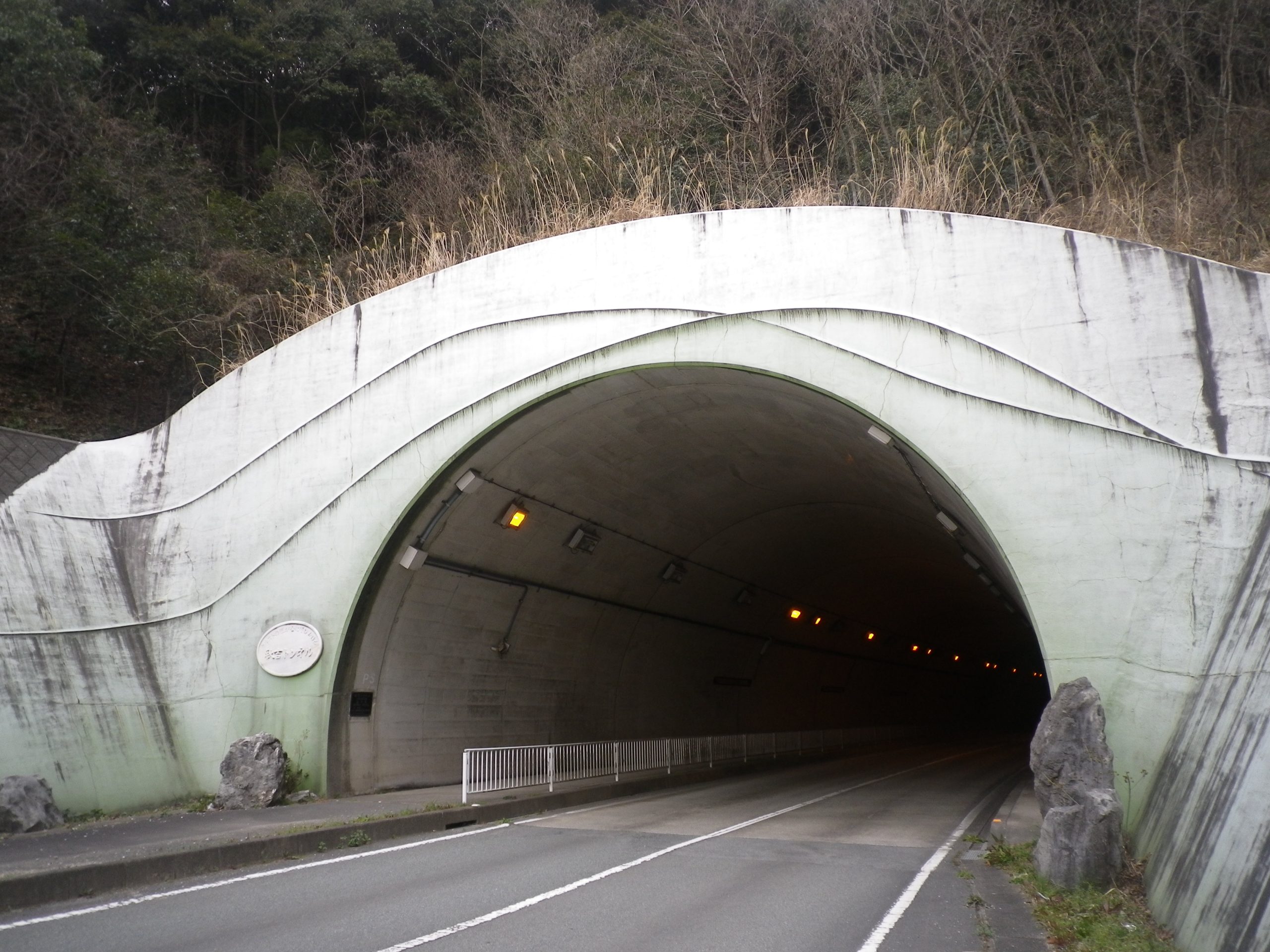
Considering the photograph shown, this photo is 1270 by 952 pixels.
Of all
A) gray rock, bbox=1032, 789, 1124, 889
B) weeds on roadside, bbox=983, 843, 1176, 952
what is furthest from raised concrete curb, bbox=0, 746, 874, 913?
gray rock, bbox=1032, 789, 1124, 889

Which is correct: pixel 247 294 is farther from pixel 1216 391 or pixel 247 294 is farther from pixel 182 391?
pixel 1216 391

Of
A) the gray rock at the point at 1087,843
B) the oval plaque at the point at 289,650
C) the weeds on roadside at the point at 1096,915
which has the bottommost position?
the weeds on roadside at the point at 1096,915

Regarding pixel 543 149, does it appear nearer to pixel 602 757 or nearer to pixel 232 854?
pixel 602 757

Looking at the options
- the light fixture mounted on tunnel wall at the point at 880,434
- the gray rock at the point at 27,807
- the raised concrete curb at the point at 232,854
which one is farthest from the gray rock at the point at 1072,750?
the gray rock at the point at 27,807

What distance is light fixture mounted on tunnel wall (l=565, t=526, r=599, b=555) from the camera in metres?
14.9

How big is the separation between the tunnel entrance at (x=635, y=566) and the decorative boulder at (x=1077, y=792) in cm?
218

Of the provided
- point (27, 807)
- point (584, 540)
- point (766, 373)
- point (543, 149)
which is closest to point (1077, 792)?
point (766, 373)

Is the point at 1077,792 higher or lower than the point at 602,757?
higher

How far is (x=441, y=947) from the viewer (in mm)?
5785

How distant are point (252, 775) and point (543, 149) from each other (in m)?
14.4

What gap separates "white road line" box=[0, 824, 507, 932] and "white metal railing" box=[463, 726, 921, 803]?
6.13 ft

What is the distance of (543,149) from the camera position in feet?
69.4

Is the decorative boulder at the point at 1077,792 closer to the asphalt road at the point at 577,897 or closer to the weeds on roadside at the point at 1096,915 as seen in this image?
the weeds on roadside at the point at 1096,915

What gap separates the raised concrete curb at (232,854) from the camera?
23.2ft
